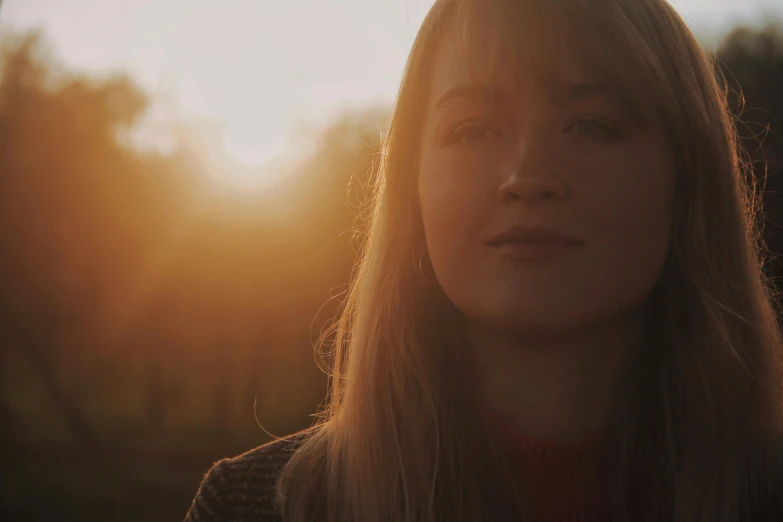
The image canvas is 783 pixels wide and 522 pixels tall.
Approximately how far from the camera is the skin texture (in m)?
1.92

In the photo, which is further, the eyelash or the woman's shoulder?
the woman's shoulder

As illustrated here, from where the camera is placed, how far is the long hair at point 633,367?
2.04 m

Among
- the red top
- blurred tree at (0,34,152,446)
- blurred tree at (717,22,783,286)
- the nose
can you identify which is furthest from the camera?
blurred tree at (0,34,152,446)

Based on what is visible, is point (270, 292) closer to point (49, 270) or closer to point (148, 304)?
point (148, 304)

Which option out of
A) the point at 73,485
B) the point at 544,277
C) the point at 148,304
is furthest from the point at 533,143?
the point at 148,304

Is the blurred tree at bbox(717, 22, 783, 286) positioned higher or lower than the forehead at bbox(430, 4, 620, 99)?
higher

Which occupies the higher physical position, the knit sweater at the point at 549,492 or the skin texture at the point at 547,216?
the skin texture at the point at 547,216

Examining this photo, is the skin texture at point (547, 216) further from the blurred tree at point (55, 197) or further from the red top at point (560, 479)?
the blurred tree at point (55, 197)

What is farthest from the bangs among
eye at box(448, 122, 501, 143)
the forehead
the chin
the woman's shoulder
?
the woman's shoulder

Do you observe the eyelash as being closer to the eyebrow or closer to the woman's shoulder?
the eyebrow

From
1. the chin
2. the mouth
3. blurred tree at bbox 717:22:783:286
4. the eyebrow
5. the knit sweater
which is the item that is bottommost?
the knit sweater

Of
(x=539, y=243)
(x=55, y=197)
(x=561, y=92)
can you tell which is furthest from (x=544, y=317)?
(x=55, y=197)

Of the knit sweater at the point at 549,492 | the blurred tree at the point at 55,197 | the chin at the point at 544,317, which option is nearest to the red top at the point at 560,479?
the knit sweater at the point at 549,492

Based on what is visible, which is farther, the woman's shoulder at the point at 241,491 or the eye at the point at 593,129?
the woman's shoulder at the point at 241,491
